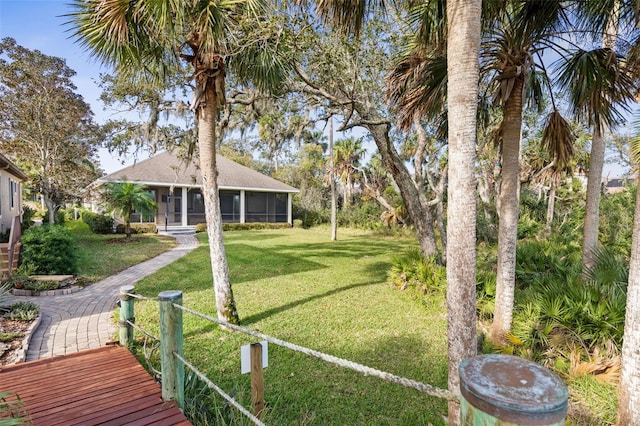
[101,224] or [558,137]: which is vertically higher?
[558,137]

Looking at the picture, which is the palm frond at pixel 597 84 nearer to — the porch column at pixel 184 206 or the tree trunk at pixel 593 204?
the tree trunk at pixel 593 204

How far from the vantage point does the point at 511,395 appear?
103cm

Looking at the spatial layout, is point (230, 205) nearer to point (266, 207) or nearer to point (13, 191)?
point (266, 207)

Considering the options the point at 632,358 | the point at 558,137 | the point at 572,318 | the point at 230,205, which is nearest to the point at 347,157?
the point at 230,205

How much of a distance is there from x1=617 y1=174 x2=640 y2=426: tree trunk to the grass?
10559 millimetres

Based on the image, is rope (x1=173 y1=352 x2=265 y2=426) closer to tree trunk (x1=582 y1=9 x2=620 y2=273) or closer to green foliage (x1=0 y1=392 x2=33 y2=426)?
green foliage (x1=0 y1=392 x2=33 y2=426)

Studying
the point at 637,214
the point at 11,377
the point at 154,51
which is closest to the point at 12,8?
the point at 154,51

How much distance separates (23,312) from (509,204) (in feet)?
27.7

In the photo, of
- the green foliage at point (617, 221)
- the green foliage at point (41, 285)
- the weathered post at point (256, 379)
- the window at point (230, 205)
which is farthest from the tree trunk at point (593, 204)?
the window at point (230, 205)

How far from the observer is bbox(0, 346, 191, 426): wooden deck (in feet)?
9.45

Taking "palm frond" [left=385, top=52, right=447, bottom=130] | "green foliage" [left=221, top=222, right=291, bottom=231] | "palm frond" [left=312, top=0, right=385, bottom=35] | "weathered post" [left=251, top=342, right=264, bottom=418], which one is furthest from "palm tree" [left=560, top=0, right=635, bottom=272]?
"green foliage" [left=221, top=222, right=291, bottom=231]

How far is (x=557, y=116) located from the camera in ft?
18.7

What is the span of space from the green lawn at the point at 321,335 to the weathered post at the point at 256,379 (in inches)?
21.8

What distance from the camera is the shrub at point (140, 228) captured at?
19.7 meters
